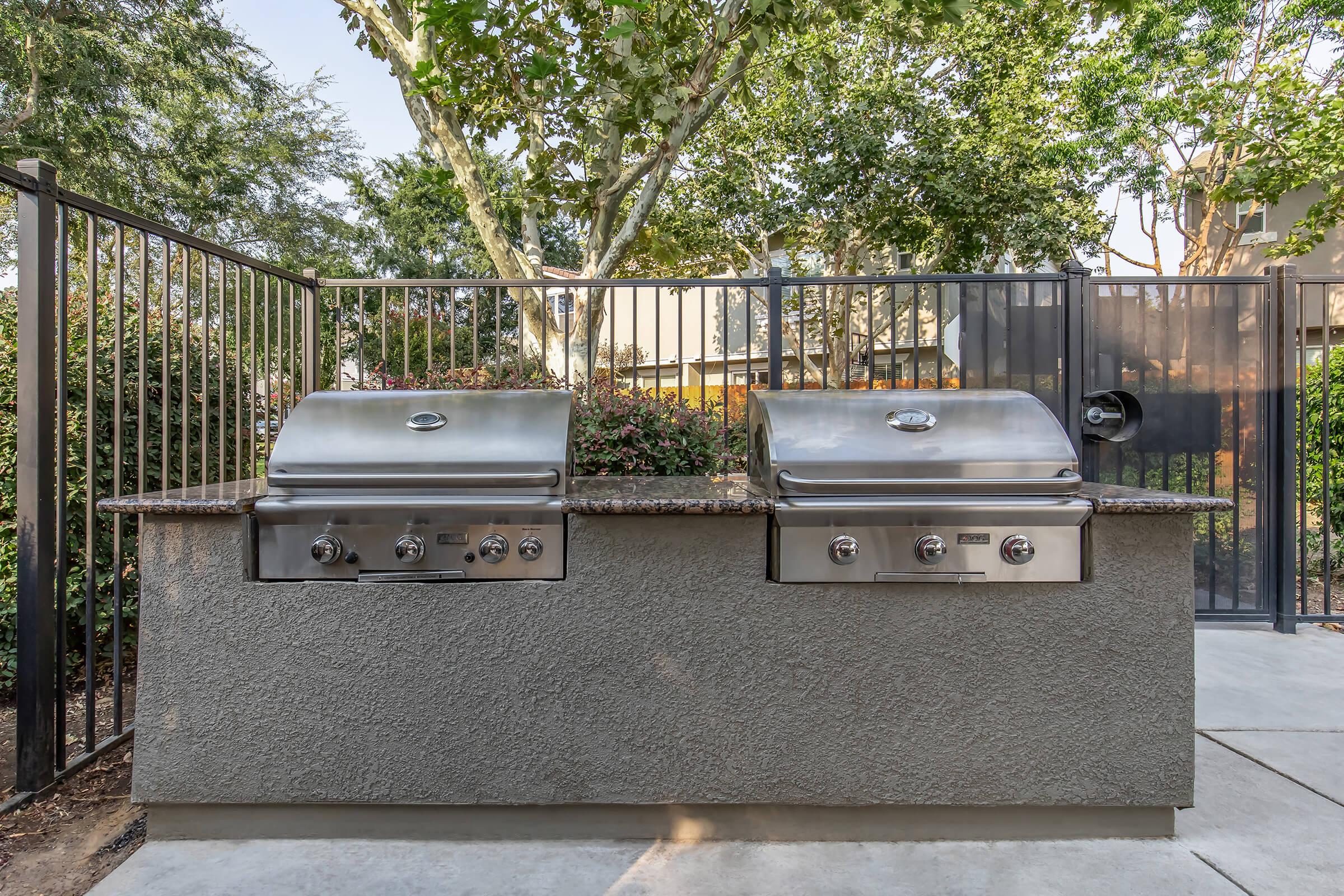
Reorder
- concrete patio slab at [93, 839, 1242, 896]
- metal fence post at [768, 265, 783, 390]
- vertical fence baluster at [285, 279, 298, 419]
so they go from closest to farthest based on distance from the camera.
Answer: concrete patio slab at [93, 839, 1242, 896], vertical fence baluster at [285, 279, 298, 419], metal fence post at [768, 265, 783, 390]

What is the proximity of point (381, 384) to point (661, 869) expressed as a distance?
9.80 ft

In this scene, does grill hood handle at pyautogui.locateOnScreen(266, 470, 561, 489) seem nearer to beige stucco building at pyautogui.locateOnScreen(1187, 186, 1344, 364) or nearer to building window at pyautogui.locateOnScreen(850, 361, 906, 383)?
building window at pyautogui.locateOnScreen(850, 361, 906, 383)

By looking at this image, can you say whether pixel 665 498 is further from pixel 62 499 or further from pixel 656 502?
pixel 62 499

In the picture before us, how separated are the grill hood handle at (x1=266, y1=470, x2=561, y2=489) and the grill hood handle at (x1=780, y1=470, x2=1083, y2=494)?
0.70 meters

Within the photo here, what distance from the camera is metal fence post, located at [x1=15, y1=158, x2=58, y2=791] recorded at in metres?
2.11

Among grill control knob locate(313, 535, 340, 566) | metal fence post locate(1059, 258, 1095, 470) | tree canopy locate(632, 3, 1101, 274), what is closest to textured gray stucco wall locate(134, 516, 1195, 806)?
grill control knob locate(313, 535, 340, 566)

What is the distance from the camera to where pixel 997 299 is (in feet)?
13.0

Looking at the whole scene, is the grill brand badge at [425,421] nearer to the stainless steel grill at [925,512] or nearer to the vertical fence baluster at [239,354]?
the stainless steel grill at [925,512]

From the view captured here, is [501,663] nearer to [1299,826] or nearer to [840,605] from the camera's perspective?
[840,605]

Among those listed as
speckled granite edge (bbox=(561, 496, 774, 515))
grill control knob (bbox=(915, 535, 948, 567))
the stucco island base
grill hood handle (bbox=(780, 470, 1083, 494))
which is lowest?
the stucco island base

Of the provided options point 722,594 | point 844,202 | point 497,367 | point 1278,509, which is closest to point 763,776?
point 722,594

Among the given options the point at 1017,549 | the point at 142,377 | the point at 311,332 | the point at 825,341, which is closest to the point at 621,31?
the point at 825,341

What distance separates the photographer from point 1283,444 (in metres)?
4.05

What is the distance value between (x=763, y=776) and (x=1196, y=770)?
170 centimetres
